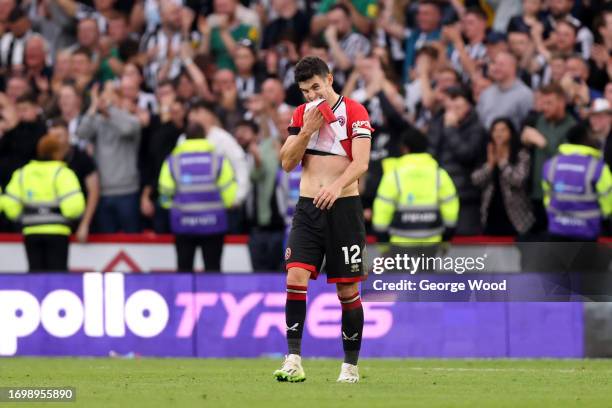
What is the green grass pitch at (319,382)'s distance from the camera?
33.0 feet

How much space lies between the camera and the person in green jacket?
1734 cm

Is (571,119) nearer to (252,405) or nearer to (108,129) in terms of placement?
(108,129)

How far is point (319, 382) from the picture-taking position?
1143cm

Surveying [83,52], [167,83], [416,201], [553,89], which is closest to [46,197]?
[167,83]

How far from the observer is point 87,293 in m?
15.8

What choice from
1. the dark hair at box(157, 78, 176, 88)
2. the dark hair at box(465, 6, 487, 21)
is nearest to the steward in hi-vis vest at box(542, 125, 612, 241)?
the dark hair at box(465, 6, 487, 21)

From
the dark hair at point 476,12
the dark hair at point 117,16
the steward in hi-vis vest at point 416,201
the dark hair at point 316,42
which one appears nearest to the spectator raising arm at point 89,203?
the dark hair at point 316,42

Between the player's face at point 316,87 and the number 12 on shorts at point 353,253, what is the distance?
44.8 inches

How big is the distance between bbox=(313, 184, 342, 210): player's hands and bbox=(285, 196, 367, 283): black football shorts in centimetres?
17

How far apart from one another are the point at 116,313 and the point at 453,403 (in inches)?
258

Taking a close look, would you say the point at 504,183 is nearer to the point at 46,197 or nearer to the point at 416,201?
the point at 416,201

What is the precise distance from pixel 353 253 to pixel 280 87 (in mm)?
8359

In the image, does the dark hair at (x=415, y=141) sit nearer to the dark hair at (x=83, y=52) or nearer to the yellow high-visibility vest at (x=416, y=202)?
the yellow high-visibility vest at (x=416, y=202)

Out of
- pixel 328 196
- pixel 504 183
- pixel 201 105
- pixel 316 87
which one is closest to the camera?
pixel 328 196
